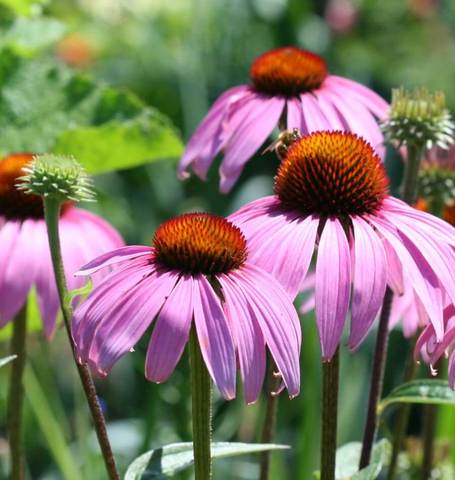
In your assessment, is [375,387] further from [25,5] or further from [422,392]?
[25,5]

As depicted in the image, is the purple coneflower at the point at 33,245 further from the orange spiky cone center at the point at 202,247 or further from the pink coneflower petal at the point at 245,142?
the orange spiky cone center at the point at 202,247

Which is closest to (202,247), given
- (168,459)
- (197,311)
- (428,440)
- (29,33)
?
(197,311)

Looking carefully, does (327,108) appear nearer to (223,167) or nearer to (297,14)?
(223,167)

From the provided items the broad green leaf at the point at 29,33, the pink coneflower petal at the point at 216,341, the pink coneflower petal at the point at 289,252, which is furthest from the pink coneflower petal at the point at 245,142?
the broad green leaf at the point at 29,33

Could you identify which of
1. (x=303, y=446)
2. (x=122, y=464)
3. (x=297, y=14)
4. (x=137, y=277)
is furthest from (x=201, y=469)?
(x=297, y=14)

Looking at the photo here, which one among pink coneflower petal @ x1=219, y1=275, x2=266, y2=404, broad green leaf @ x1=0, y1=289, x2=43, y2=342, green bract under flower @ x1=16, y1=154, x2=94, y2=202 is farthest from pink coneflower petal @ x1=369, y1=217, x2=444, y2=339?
broad green leaf @ x1=0, y1=289, x2=43, y2=342

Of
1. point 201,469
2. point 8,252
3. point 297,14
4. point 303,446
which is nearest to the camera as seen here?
point 201,469

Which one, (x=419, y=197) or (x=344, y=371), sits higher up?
(x=419, y=197)
